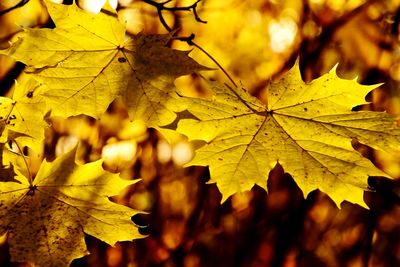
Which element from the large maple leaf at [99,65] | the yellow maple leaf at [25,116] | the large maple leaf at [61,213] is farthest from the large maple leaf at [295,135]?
the yellow maple leaf at [25,116]

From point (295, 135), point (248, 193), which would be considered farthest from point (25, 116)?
point (248, 193)

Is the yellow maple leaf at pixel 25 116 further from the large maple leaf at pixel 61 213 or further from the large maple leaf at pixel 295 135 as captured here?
the large maple leaf at pixel 295 135

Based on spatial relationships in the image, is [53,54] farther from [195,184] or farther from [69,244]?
[195,184]

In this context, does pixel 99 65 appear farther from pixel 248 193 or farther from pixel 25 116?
pixel 248 193

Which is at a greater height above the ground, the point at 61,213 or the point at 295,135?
the point at 295,135

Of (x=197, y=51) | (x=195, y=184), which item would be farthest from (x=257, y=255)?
(x=197, y=51)

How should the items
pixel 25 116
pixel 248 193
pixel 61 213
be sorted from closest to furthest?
pixel 61 213, pixel 25 116, pixel 248 193

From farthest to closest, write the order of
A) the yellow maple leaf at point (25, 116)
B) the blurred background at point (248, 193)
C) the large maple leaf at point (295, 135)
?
the blurred background at point (248, 193), the yellow maple leaf at point (25, 116), the large maple leaf at point (295, 135)
